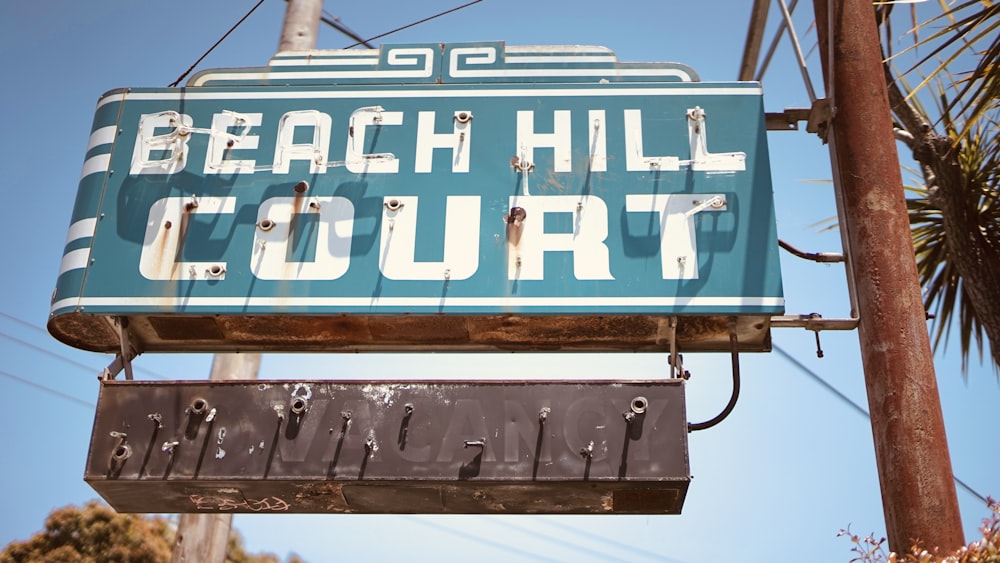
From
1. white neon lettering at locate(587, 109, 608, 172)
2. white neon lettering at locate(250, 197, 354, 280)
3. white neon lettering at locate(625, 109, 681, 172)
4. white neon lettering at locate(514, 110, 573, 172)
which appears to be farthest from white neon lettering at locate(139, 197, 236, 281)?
white neon lettering at locate(625, 109, 681, 172)

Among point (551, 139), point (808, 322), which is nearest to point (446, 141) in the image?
point (551, 139)

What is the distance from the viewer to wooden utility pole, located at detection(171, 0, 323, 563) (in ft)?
22.7

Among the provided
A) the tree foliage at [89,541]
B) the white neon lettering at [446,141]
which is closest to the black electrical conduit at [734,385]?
the white neon lettering at [446,141]

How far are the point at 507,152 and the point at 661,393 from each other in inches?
57.6

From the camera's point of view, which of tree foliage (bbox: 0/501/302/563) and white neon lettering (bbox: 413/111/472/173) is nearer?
white neon lettering (bbox: 413/111/472/173)

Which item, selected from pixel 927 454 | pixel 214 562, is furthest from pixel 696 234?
pixel 214 562

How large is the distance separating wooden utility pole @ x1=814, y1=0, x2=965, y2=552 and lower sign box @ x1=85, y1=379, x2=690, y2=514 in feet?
2.62

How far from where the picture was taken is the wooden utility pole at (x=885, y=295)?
3.61 m

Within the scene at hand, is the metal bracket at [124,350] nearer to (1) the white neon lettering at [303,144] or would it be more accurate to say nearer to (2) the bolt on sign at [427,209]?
(2) the bolt on sign at [427,209]

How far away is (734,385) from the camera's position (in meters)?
4.21

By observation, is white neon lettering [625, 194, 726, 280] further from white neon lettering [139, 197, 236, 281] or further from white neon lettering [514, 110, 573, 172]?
white neon lettering [139, 197, 236, 281]

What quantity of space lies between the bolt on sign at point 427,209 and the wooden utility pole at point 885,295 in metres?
0.37

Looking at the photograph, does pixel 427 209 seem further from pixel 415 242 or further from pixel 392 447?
pixel 392 447

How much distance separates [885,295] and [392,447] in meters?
2.09
